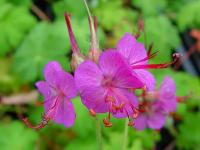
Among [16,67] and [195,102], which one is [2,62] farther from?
[195,102]

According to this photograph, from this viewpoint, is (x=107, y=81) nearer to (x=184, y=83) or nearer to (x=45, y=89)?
(x=45, y=89)

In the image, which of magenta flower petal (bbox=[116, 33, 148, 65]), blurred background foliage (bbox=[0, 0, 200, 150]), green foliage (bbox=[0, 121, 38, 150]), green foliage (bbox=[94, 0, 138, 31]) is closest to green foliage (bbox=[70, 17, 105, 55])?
blurred background foliage (bbox=[0, 0, 200, 150])

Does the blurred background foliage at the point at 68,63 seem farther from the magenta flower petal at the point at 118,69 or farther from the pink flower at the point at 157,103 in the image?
the magenta flower petal at the point at 118,69

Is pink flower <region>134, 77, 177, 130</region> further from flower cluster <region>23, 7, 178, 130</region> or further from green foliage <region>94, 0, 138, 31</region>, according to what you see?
green foliage <region>94, 0, 138, 31</region>

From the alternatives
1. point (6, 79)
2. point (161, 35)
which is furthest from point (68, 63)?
point (161, 35)

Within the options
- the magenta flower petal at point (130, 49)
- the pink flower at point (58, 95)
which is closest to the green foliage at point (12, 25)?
the pink flower at point (58, 95)
